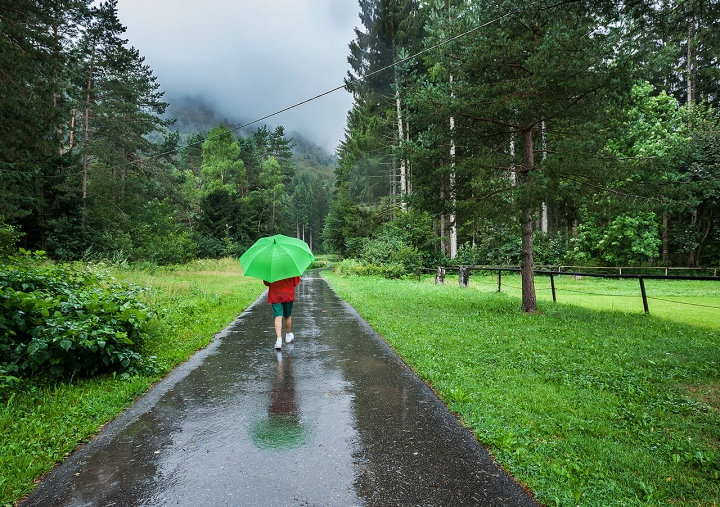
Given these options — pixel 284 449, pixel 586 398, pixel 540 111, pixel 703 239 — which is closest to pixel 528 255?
pixel 540 111

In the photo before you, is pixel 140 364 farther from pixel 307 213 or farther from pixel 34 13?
pixel 307 213

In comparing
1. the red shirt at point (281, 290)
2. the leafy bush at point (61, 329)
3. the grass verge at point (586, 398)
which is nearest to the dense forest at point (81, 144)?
the leafy bush at point (61, 329)

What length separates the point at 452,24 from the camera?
32.6ft

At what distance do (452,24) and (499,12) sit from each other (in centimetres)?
170

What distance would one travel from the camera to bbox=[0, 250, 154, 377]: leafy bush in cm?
441

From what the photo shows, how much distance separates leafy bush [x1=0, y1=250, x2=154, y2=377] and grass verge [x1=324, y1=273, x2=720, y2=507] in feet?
13.2

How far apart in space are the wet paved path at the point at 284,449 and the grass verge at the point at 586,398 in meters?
0.36

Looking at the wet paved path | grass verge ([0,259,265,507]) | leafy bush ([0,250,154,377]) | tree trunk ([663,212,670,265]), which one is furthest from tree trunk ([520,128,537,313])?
tree trunk ([663,212,670,265])

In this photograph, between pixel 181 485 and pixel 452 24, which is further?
pixel 452 24

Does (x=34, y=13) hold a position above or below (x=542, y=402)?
above

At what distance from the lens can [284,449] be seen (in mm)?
3168

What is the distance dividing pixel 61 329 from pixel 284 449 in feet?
10.6

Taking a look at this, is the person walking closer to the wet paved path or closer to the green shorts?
the green shorts

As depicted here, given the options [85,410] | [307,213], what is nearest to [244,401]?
[85,410]
